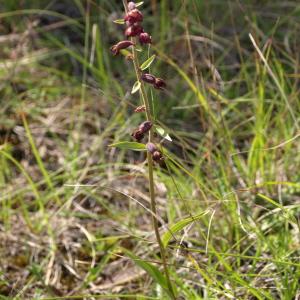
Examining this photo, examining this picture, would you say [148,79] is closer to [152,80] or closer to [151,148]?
[152,80]

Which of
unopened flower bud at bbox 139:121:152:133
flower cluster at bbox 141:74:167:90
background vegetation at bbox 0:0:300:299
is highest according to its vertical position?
flower cluster at bbox 141:74:167:90

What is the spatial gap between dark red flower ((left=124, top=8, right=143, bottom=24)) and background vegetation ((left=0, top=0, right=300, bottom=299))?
1.22 ft

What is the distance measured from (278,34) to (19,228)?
1.60m

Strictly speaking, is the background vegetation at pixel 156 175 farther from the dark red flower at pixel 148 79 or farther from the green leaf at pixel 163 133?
the dark red flower at pixel 148 79

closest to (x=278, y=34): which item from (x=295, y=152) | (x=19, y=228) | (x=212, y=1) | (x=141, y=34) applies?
(x=212, y=1)

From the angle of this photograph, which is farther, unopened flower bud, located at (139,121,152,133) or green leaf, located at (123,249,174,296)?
green leaf, located at (123,249,174,296)

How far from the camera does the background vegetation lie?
1680mm

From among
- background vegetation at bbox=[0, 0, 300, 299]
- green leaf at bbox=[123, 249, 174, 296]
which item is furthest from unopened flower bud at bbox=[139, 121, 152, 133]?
green leaf at bbox=[123, 249, 174, 296]

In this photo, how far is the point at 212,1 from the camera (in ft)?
10.0

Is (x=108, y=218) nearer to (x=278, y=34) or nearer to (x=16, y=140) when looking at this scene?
(x=16, y=140)

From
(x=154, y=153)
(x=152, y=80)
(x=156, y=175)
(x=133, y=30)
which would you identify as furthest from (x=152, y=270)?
(x=156, y=175)

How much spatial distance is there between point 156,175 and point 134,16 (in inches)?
40.3

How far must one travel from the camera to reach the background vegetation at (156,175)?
1680mm

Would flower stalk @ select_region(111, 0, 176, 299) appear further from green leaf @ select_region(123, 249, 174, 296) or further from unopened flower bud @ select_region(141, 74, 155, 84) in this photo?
green leaf @ select_region(123, 249, 174, 296)
